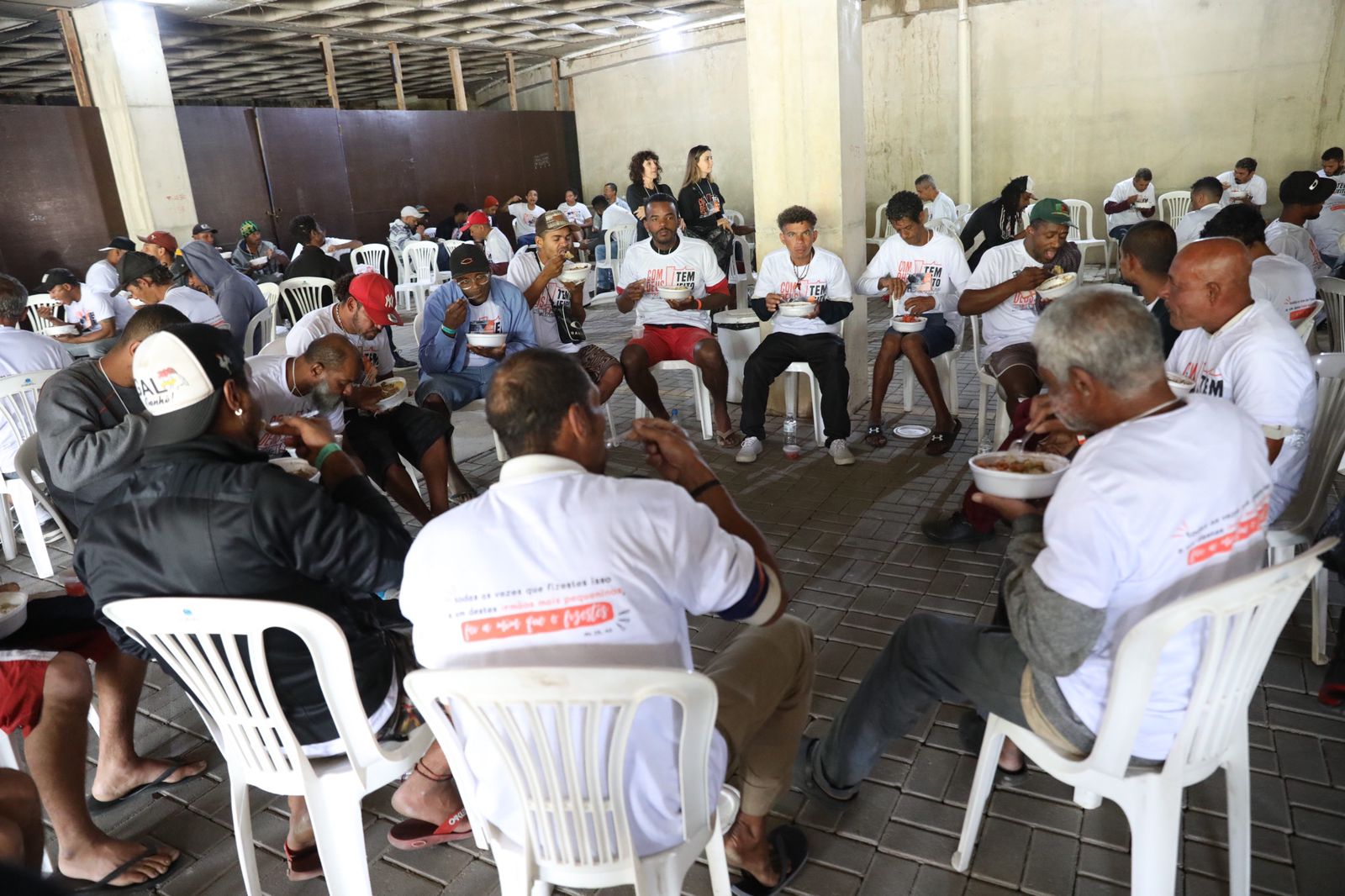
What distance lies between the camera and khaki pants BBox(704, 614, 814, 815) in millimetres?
1754

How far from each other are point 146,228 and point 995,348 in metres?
9.26

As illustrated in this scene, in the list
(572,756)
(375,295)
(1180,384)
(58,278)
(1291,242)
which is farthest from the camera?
(58,278)

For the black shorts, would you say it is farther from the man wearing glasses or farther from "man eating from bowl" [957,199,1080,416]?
"man eating from bowl" [957,199,1080,416]

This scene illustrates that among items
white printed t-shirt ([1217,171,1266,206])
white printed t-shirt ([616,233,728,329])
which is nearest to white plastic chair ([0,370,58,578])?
white printed t-shirt ([616,233,728,329])

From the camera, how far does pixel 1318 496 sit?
8.24ft

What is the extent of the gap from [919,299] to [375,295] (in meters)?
2.79

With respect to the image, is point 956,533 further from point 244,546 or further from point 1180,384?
point 244,546

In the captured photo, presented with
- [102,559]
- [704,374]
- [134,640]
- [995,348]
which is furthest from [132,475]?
[995,348]

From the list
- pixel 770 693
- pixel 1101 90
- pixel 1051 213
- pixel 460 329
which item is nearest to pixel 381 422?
pixel 460 329

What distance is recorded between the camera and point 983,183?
11281 mm

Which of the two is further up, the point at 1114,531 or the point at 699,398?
the point at 1114,531

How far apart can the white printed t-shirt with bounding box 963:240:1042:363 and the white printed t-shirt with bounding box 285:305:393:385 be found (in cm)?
303

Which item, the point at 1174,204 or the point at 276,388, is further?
the point at 1174,204

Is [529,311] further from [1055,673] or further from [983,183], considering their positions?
[983,183]
